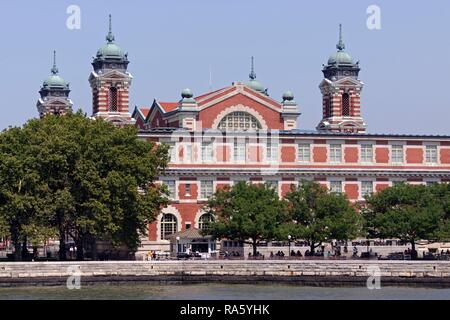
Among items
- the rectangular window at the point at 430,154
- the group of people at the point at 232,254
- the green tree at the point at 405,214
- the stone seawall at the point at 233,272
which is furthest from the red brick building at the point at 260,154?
the stone seawall at the point at 233,272

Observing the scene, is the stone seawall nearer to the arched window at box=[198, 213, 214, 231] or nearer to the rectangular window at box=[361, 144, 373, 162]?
the arched window at box=[198, 213, 214, 231]

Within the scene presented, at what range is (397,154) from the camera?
295ft

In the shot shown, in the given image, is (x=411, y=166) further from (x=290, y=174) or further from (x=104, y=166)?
(x=104, y=166)

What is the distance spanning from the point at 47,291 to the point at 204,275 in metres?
10.3

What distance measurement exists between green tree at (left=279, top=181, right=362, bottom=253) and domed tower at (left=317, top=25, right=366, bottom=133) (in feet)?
97.9

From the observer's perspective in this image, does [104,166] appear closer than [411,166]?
Yes

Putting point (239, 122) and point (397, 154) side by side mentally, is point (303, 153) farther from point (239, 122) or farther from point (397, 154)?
point (397, 154)

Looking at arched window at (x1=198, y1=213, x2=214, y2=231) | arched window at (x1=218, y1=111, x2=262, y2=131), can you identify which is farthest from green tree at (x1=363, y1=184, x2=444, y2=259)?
arched window at (x1=218, y1=111, x2=262, y2=131)

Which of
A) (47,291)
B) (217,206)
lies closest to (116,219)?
(217,206)

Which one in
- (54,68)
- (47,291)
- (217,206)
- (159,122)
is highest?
(54,68)

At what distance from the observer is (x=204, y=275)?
6481 centimetres

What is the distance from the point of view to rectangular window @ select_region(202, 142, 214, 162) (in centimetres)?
8656

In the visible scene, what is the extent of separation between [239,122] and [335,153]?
894 cm
